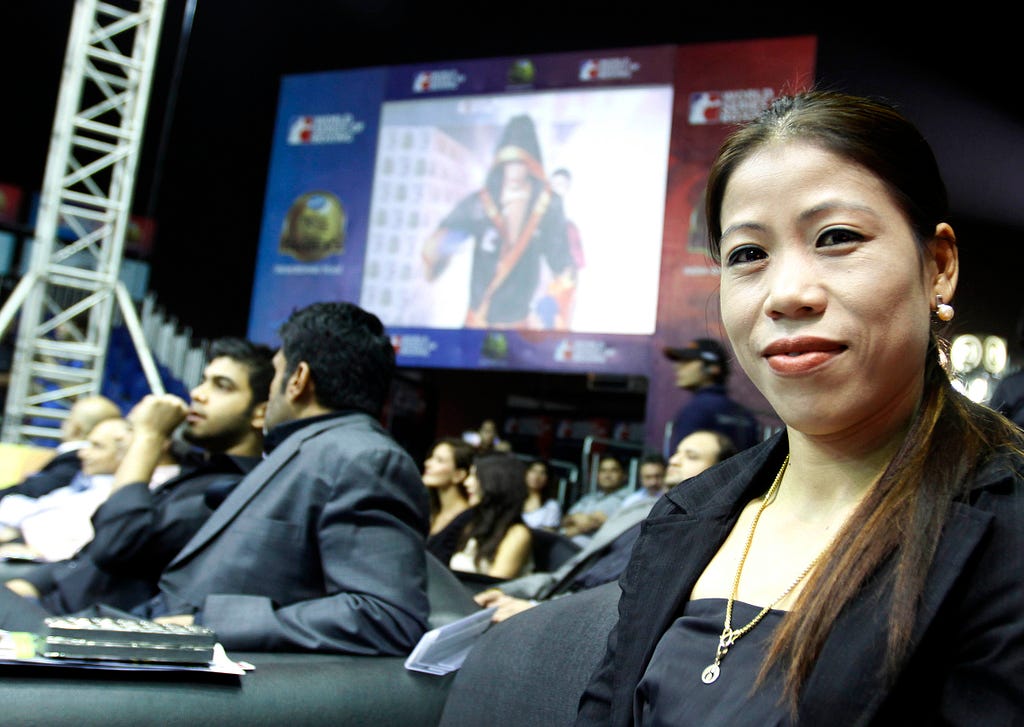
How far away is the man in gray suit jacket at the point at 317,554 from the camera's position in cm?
168

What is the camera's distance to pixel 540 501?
7.16 metres

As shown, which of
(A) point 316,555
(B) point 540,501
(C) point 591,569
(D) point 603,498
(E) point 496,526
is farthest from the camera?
(D) point 603,498

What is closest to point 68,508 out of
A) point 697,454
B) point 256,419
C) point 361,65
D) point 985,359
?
point 256,419

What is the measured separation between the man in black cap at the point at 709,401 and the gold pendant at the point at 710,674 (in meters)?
3.30

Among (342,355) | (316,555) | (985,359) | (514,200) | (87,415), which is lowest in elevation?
(316,555)

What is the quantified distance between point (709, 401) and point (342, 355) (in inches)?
103

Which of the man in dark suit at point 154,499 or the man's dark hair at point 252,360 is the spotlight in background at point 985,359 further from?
the man in dark suit at point 154,499

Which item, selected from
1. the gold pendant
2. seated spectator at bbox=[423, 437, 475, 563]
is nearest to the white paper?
the gold pendant

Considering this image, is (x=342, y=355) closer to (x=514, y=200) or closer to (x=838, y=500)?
(x=838, y=500)

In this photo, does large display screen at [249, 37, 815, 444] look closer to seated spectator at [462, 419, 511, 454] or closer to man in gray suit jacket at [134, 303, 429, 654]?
seated spectator at [462, 419, 511, 454]

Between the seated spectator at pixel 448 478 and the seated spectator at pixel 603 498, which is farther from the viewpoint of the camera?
the seated spectator at pixel 603 498

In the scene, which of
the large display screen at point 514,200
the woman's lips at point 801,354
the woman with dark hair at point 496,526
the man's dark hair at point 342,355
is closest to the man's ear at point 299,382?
the man's dark hair at point 342,355

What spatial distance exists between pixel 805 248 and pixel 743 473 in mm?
310

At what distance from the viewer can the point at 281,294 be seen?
8727mm
